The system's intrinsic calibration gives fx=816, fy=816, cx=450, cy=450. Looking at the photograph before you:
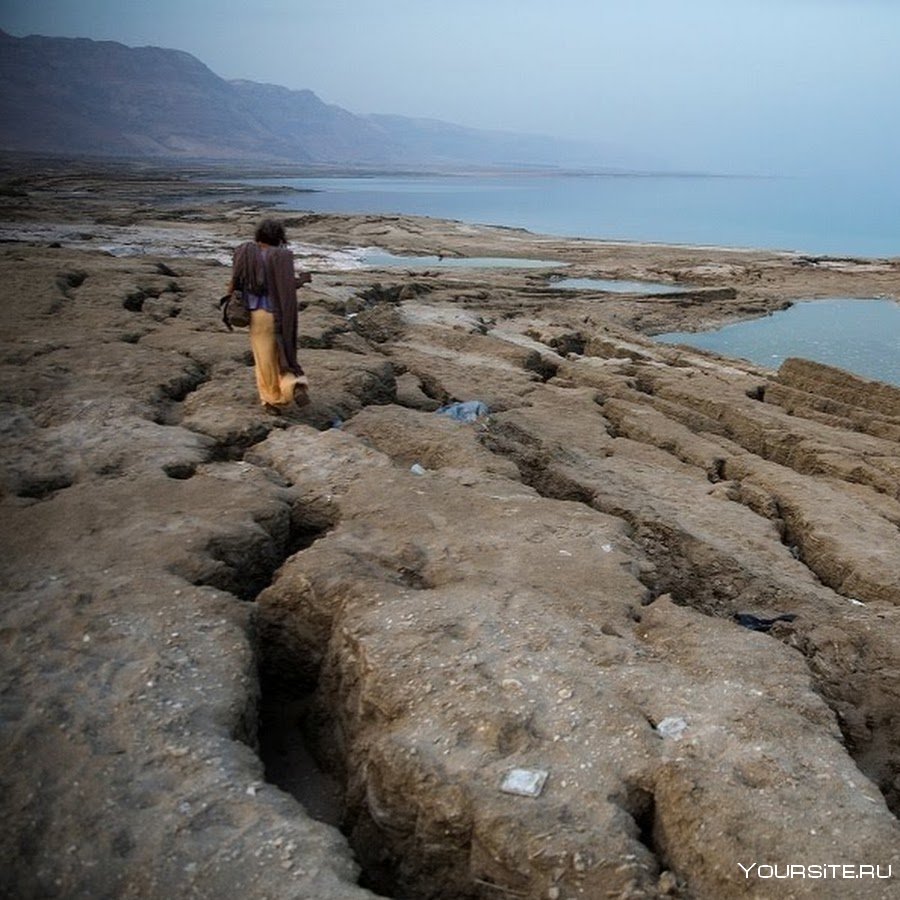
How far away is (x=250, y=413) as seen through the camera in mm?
7027

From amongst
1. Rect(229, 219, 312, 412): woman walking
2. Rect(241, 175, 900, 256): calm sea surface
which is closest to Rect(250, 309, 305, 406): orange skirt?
Rect(229, 219, 312, 412): woman walking

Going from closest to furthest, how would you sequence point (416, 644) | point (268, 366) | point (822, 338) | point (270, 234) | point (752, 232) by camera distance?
point (416, 644) < point (270, 234) < point (268, 366) < point (822, 338) < point (752, 232)

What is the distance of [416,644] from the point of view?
3797mm

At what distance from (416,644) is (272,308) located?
13.3ft

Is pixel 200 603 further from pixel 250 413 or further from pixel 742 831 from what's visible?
pixel 250 413

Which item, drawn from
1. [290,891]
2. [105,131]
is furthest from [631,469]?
[105,131]

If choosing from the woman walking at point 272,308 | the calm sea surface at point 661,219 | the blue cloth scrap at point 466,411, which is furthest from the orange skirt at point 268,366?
the calm sea surface at point 661,219

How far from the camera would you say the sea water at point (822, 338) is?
1758cm

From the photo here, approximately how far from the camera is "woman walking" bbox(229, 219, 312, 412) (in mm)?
6805

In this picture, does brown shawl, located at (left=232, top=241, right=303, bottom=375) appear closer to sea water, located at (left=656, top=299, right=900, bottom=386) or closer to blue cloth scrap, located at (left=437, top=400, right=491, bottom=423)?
blue cloth scrap, located at (left=437, top=400, right=491, bottom=423)

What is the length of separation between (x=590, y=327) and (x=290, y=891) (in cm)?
1532

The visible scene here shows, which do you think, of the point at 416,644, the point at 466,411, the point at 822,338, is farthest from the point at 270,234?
the point at 822,338

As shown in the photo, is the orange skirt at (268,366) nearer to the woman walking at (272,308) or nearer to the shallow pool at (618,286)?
the woman walking at (272,308)

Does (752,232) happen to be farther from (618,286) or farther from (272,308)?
(272,308)
